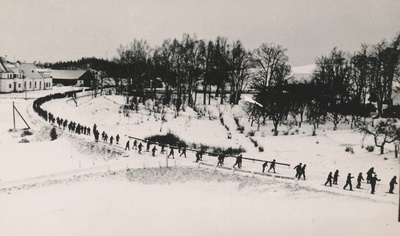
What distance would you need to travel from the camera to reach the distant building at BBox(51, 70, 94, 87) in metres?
91.4

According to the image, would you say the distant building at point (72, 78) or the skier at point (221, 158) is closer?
the skier at point (221, 158)

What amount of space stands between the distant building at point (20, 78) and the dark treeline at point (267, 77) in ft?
42.8

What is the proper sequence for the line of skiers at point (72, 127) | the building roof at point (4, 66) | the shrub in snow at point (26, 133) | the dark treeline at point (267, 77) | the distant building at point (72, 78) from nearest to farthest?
the line of skiers at point (72, 127), the shrub in snow at point (26, 133), the dark treeline at point (267, 77), the building roof at point (4, 66), the distant building at point (72, 78)

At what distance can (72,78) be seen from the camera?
9206 centimetres

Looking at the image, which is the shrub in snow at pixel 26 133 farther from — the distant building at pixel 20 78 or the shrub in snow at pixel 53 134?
the distant building at pixel 20 78

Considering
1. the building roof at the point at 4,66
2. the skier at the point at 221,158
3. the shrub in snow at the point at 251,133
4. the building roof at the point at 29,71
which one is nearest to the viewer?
the skier at the point at 221,158

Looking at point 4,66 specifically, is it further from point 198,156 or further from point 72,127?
point 198,156

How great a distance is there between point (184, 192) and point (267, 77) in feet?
125

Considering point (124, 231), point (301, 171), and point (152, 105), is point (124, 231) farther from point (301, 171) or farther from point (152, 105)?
point (152, 105)

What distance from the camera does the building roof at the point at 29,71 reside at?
240ft

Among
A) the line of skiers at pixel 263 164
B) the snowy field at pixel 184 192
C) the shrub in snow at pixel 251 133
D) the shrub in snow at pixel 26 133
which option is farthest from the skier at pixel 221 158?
the shrub in snow at pixel 26 133

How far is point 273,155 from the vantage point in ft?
96.3

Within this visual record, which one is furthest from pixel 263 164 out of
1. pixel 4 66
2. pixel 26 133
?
pixel 4 66

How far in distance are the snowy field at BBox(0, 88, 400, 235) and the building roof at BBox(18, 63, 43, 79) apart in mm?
41106
